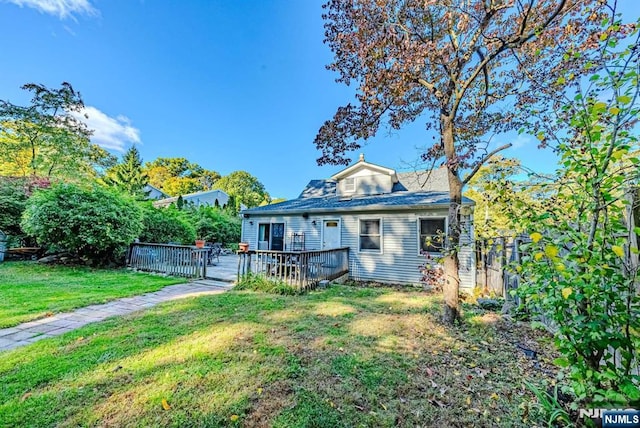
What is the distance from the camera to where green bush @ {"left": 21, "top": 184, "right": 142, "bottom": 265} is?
824 centimetres

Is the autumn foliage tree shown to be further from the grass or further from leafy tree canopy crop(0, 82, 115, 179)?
leafy tree canopy crop(0, 82, 115, 179)

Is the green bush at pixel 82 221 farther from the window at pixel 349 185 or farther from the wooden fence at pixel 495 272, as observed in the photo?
the wooden fence at pixel 495 272

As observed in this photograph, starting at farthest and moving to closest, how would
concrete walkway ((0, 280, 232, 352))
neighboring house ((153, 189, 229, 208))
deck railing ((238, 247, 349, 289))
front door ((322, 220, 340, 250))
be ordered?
neighboring house ((153, 189, 229, 208)) → front door ((322, 220, 340, 250)) → deck railing ((238, 247, 349, 289)) → concrete walkway ((0, 280, 232, 352))

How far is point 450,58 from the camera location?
447 centimetres

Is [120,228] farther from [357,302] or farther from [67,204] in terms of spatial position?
[357,302]

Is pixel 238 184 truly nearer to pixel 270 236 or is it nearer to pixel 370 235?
pixel 270 236

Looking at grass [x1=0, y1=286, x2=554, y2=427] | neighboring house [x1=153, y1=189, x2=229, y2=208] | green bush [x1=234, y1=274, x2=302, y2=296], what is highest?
neighboring house [x1=153, y1=189, x2=229, y2=208]

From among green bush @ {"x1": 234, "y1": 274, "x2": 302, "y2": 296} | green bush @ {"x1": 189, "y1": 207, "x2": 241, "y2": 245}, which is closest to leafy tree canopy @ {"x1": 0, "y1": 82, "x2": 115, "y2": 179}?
green bush @ {"x1": 189, "y1": 207, "x2": 241, "y2": 245}

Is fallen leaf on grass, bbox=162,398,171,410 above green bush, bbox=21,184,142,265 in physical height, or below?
below

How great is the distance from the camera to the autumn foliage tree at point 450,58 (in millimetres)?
3861

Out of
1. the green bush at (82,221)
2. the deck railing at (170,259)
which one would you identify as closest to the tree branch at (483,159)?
the deck railing at (170,259)

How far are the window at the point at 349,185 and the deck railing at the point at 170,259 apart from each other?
6.63 metres

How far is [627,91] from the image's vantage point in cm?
152

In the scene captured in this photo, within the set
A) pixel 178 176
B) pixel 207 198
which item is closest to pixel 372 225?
pixel 207 198
